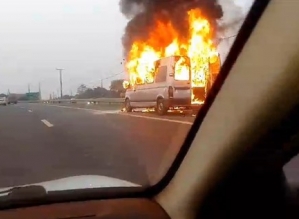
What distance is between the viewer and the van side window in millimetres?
4564

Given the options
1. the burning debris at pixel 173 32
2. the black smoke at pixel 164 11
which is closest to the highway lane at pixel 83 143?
the burning debris at pixel 173 32

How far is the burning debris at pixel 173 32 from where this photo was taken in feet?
11.9

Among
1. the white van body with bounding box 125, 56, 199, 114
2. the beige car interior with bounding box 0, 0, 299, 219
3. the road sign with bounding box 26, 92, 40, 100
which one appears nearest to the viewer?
the beige car interior with bounding box 0, 0, 299, 219

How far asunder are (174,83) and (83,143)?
2093 millimetres

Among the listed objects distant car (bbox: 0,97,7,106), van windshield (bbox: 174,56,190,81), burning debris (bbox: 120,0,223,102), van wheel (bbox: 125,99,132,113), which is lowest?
van wheel (bbox: 125,99,132,113)

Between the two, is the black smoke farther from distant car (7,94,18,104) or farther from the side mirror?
distant car (7,94,18,104)

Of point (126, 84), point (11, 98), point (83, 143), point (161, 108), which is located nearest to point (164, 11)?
point (126, 84)

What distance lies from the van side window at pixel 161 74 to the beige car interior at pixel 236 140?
116 cm

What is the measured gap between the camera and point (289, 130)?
2941 mm

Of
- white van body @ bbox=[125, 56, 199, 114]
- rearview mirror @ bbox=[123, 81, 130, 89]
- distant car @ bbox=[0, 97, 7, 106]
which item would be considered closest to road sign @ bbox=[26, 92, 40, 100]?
distant car @ bbox=[0, 97, 7, 106]

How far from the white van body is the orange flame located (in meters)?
0.06

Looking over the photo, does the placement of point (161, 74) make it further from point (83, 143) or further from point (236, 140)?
point (83, 143)

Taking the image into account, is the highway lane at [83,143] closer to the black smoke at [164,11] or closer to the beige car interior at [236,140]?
the beige car interior at [236,140]

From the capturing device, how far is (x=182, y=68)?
4195 millimetres
